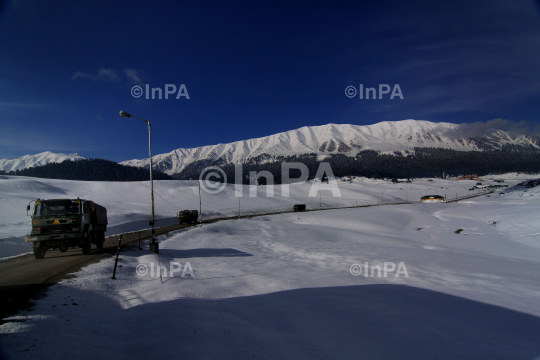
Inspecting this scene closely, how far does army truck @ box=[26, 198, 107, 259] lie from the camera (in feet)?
40.7

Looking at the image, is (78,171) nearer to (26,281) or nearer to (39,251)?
(39,251)

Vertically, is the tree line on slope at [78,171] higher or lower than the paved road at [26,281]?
higher

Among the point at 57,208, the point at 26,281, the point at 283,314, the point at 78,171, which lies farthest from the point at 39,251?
the point at 78,171

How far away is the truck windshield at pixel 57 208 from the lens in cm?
1288

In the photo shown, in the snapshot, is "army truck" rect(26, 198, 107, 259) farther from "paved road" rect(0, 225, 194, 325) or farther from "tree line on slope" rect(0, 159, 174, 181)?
"tree line on slope" rect(0, 159, 174, 181)

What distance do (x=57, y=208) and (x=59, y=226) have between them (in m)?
1.06

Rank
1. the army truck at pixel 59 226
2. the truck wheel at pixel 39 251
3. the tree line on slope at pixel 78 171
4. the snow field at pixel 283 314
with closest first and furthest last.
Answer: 1. the snow field at pixel 283 314
2. the army truck at pixel 59 226
3. the truck wheel at pixel 39 251
4. the tree line on slope at pixel 78 171

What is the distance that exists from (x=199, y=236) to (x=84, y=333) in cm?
1947

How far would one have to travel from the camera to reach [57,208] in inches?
516

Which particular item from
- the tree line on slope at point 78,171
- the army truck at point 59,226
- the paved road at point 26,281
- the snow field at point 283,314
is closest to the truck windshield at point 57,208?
the army truck at point 59,226

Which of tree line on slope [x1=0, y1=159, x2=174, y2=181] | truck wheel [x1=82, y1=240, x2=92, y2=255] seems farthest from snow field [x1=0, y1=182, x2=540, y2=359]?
tree line on slope [x1=0, y1=159, x2=174, y2=181]

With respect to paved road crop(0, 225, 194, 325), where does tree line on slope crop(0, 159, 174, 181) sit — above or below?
A: above

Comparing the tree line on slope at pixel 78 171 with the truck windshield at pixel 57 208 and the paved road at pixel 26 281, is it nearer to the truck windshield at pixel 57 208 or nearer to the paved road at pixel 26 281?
the truck windshield at pixel 57 208

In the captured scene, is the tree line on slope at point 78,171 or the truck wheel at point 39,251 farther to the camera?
the tree line on slope at point 78,171
